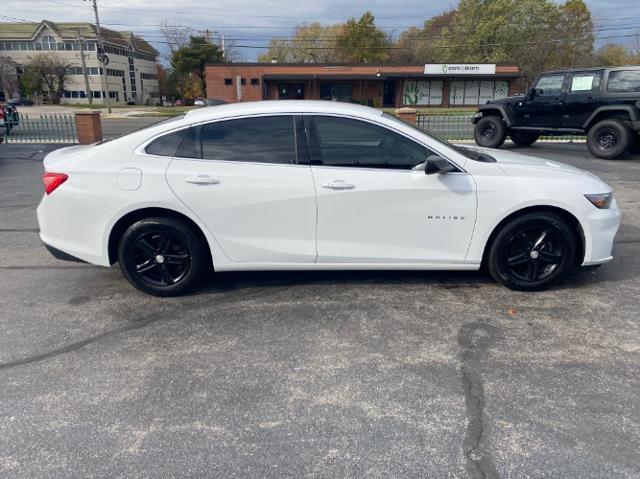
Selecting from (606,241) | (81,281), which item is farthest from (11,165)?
(606,241)

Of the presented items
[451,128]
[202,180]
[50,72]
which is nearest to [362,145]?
[202,180]

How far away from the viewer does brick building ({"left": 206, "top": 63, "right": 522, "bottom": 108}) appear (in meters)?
46.2

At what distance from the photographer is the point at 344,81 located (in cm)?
4762

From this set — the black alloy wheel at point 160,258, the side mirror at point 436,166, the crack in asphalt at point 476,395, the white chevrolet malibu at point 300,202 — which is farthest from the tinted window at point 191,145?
the crack in asphalt at point 476,395

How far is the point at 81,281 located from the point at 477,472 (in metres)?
3.83

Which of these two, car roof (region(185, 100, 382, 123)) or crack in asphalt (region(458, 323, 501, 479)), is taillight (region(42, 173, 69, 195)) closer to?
car roof (region(185, 100, 382, 123))

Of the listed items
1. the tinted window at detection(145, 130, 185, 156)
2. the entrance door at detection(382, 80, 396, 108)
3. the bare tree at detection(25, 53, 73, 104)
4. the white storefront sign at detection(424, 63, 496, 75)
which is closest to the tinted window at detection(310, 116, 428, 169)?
the tinted window at detection(145, 130, 185, 156)

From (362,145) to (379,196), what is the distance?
0.45 m

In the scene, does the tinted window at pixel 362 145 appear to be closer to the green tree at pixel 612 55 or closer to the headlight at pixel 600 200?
the headlight at pixel 600 200

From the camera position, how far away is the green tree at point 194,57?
60781 mm

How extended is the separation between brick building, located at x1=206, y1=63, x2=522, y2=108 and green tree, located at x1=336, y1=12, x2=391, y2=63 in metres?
18.6

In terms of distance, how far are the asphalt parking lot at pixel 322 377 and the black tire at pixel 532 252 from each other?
15 centimetres

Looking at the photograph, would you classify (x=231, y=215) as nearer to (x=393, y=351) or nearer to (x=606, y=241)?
(x=393, y=351)

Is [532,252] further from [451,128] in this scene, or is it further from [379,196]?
[451,128]
